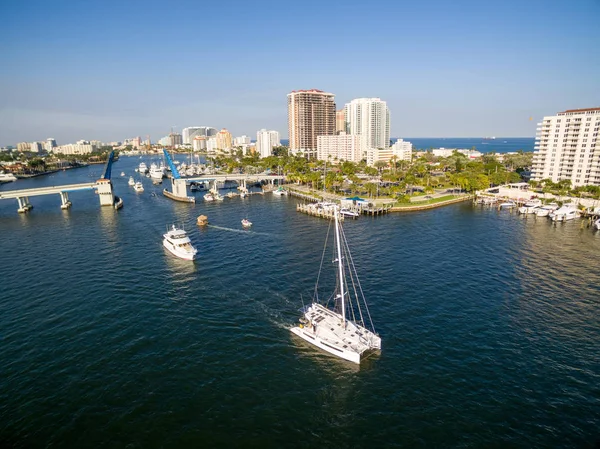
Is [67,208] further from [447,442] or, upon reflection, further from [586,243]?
[586,243]

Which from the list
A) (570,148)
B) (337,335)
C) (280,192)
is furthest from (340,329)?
(570,148)

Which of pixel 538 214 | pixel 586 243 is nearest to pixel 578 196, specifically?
pixel 538 214

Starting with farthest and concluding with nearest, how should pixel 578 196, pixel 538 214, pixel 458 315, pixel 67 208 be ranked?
1. pixel 67 208
2. pixel 578 196
3. pixel 538 214
4. pixel 458 315

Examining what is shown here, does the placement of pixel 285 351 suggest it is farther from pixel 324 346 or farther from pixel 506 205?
pixel 506 205

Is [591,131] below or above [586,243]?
above

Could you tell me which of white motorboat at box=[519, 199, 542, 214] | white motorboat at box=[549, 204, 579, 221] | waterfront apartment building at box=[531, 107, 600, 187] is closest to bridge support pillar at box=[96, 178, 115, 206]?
white motorboat at box=[519, 199, 542, 214]

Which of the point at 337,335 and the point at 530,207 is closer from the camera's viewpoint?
the point at 337,335

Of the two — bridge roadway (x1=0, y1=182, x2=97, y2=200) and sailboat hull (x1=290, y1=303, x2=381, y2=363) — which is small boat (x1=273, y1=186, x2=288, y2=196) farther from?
sailboat hull (x1=290, y1=303, x2=381, y2=363)
